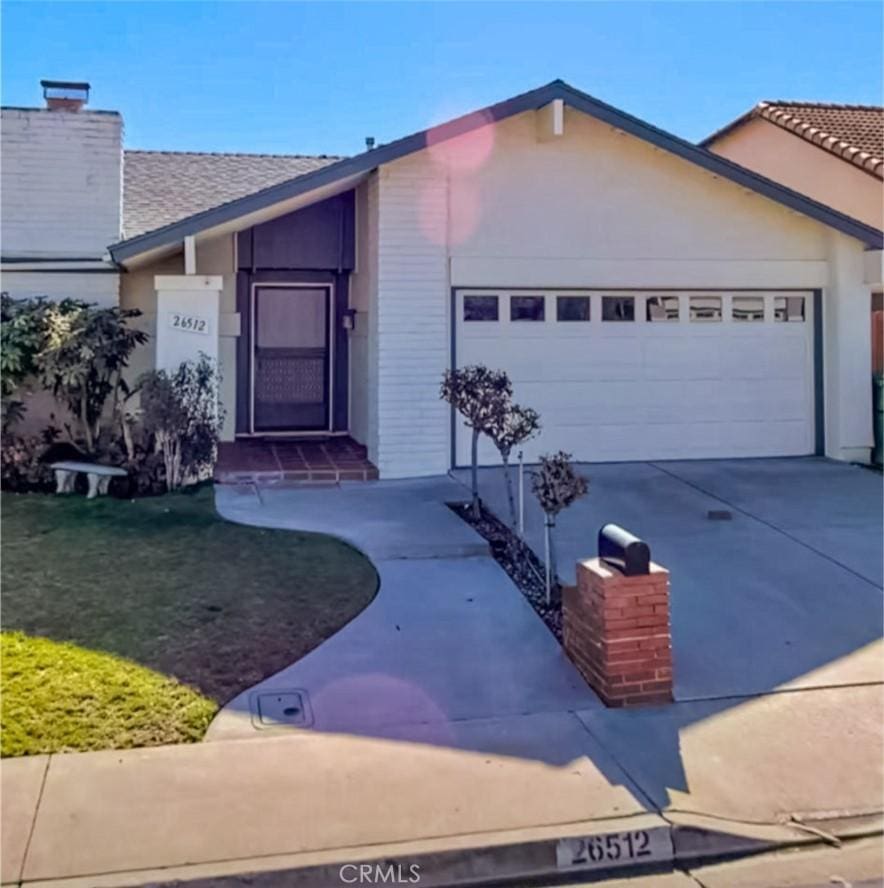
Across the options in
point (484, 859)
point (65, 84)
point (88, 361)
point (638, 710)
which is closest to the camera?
point (484, 859)

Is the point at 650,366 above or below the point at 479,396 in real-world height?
above

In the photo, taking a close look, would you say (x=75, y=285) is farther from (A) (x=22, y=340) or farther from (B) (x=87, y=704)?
(B) (x=87, y=704)

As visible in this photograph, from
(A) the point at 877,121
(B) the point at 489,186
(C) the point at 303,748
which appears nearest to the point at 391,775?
(C) the point at 303,748

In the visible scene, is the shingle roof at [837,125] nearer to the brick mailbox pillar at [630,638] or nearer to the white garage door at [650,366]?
the white garage door at [650,366]

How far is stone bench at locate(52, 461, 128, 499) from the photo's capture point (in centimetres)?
937

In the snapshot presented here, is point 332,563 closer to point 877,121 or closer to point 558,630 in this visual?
point 558,630

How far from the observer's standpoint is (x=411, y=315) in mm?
10609

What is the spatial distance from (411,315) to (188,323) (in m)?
2.54

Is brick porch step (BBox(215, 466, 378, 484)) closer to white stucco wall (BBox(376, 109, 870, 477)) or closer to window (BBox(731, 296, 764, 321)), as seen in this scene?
white stucco wall (BBox(376, 109, 870, 477))

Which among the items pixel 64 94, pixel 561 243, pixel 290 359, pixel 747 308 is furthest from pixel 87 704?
pixel 64 94

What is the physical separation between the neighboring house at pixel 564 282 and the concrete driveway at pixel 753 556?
0.80 metres

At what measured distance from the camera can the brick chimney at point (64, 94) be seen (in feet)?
39.4

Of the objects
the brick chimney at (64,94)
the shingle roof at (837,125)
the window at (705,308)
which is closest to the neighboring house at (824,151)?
the shingle roof at (837,125)

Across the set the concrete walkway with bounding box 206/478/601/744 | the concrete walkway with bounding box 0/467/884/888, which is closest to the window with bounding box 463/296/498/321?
the concrete walkway with bounding box 206/478/601/744
